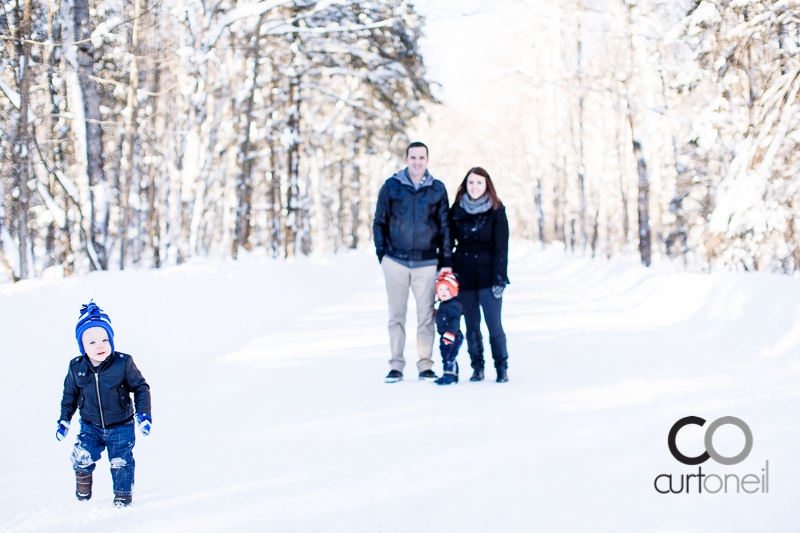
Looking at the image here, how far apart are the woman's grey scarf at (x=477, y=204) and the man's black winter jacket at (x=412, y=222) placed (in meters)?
0.19

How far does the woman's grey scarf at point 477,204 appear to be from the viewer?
6.48 meters

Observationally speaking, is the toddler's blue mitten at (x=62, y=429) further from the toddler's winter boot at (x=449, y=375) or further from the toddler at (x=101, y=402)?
the toddler's winter boot at (x=449, y=375)

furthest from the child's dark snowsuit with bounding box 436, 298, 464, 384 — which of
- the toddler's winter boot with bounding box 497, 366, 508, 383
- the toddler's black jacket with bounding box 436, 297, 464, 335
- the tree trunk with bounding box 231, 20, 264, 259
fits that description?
the tree trunk with bounding box 231, 20, 264, 259

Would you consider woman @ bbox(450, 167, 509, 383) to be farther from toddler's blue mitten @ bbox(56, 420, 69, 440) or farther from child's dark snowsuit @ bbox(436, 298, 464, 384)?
toddler's blue mitten @ bbox(56, 420, 69, 440)

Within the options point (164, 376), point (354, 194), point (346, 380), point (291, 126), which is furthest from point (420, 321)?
point (354, 194)

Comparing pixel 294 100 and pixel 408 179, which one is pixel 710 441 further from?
pixel 294 100

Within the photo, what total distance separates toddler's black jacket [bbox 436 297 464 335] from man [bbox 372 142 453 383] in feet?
0.63

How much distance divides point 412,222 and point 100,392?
11.8 feet

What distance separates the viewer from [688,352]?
7426mm

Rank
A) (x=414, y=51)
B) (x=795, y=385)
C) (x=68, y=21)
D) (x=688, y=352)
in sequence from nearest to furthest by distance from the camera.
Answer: (x=795, y=385) → (x=688, y=352) → (x=68, y=21) → (x=414, y=51)

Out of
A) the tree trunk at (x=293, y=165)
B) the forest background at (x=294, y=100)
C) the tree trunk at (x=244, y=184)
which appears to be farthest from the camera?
the tree trunk at (x=293, y=165)

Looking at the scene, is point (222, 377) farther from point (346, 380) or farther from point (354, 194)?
point (354, 194)

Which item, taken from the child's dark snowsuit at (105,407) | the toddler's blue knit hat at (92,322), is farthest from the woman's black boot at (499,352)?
the toddler's blue knit hat at (92,322)

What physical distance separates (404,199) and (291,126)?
16098mm
